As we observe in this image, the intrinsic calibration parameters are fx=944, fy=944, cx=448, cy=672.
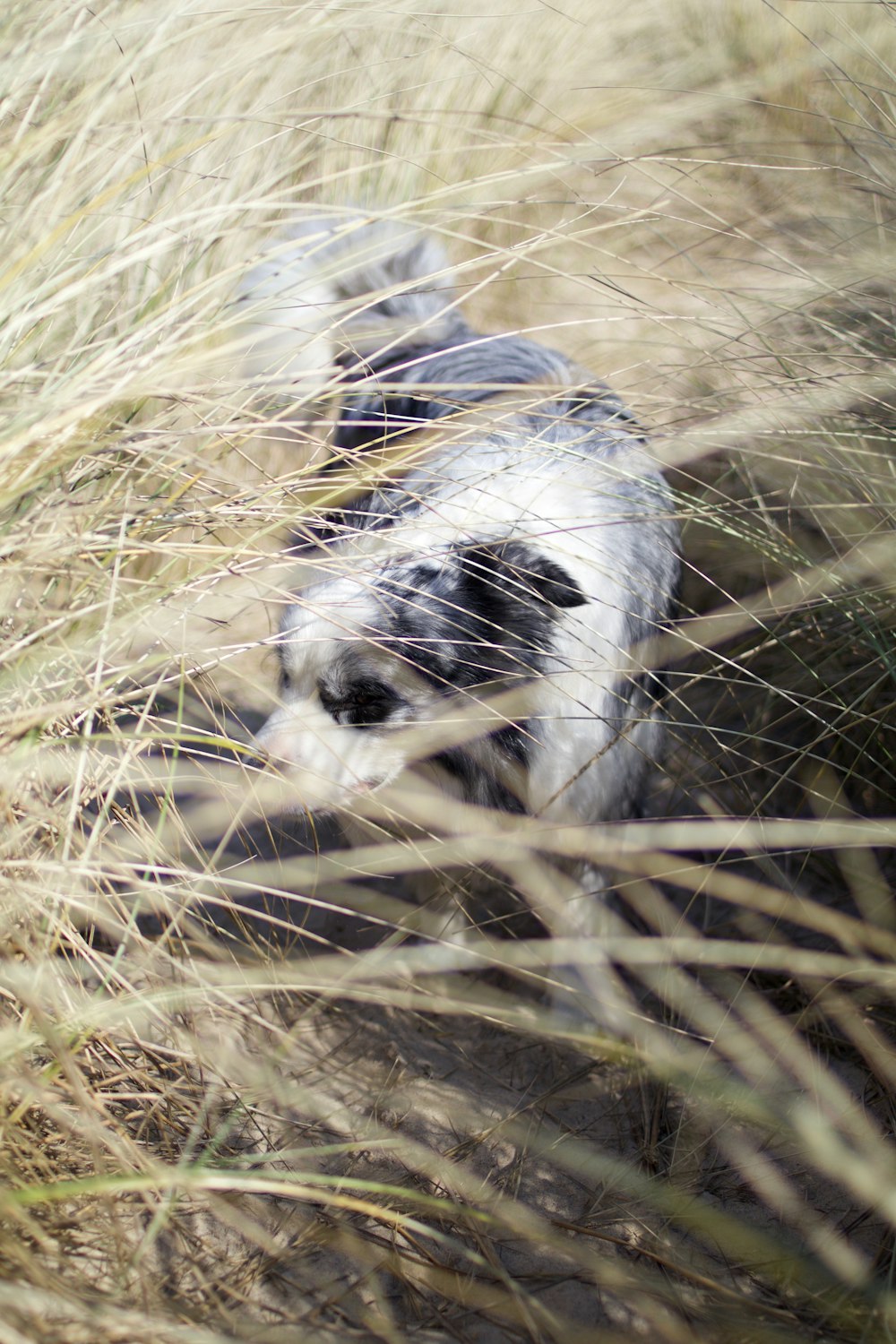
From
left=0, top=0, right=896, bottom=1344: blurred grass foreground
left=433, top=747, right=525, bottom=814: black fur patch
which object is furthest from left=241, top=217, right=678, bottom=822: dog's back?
left=0, top=0, right=896, bottom=1344: blurred grass foreground

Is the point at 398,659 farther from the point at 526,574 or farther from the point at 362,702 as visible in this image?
the point at 526,574

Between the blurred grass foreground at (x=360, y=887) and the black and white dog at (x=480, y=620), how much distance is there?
131mm

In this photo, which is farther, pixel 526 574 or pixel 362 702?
pixel 362 702

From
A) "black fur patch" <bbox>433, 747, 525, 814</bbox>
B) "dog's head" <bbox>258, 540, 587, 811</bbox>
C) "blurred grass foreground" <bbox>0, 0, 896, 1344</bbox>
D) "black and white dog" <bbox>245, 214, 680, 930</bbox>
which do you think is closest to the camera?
"blurred grass foreground" <bbox>0, 0, 896, 1344</bbox>

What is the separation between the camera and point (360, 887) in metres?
2.78

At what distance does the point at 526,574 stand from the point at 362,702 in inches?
19.1

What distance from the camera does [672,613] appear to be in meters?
2.64

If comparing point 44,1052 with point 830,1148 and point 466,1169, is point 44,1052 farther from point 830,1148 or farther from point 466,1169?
point 830,1148

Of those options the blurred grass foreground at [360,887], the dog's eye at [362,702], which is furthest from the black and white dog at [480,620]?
the blurred grass foreground at [360,887]

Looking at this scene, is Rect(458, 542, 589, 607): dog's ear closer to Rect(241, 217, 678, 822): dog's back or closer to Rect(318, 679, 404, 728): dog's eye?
Rect(241, 217, 678, 822): dog's back

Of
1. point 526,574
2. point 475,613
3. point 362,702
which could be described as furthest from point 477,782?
point 526,574

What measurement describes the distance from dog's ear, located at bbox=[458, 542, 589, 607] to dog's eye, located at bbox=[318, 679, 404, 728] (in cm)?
32

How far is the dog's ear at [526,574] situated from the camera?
78.3 inches

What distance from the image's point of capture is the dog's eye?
2.14 m
